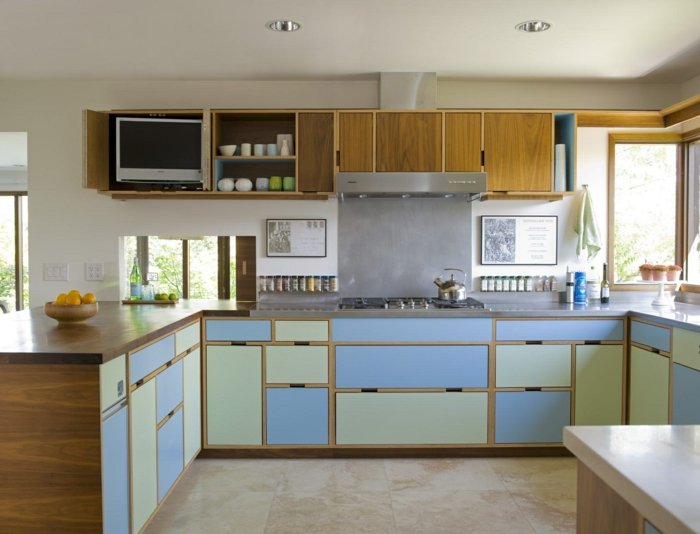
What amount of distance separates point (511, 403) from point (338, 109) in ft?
6.88

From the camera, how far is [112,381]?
1938mm

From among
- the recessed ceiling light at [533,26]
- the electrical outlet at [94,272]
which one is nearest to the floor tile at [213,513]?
the electrical outlet at [94,272]

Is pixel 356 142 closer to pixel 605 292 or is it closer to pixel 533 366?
pixel 533 366

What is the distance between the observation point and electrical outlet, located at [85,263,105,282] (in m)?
3.92

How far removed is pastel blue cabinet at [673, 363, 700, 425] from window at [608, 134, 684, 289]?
120 centimetres

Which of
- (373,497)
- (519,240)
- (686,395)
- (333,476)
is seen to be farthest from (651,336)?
(333,476)

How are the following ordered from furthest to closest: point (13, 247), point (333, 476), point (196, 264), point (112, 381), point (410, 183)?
point (13, 247), point (196, 264), point (410, 183), point (333, 476), point (112, 381)

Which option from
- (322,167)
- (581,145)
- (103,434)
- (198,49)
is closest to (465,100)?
(581,145)

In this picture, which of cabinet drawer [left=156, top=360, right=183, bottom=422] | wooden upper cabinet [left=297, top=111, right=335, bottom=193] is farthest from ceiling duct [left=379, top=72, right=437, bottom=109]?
cabinet drawer [left=156, top=360, right=183, bottom=422]

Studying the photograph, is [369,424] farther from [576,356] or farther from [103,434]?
[103,434]

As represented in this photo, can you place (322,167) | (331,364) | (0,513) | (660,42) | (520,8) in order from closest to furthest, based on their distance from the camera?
1. (0,513)
2. (520,8)
3. (660,42)
4. (331,364)
5. (322,167)

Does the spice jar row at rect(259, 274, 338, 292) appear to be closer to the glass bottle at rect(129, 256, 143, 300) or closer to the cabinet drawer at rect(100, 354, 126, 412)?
the glass bottle at rect(129, 256, 143, 300)

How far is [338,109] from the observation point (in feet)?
12.2

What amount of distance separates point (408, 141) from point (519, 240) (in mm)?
1053
